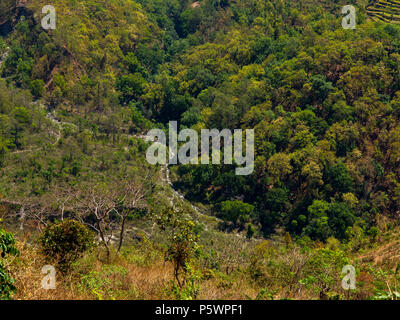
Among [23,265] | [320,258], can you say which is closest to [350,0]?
[320,258]

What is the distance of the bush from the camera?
9.99 metres

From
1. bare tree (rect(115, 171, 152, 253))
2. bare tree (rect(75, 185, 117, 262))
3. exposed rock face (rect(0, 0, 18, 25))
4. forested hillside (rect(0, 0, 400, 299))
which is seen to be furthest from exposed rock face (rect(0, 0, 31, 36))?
bare tree (rect(75, 185, 117, 262))

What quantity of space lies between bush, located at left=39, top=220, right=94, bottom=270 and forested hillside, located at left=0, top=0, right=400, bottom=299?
38mm

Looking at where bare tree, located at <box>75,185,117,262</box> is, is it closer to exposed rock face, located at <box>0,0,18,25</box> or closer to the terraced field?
exposed rock face, located at <box>0,0,18,25</box>

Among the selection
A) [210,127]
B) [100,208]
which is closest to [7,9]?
[210,127]

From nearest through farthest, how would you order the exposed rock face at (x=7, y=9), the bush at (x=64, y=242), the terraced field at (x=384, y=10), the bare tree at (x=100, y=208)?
the bush at (x=64, y=242) → the bare tree at (x=100, y=208) → the terraced field at (x=384, y=10) → the exposed rock face at (x=7, y=9)

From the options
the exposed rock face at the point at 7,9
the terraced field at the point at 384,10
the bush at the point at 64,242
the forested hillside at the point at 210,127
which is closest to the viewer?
the bush at the point at 64,242

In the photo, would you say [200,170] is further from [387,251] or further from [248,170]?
[387,251]

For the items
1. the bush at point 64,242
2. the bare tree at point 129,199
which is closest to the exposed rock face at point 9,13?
the bare tree at point 129,199

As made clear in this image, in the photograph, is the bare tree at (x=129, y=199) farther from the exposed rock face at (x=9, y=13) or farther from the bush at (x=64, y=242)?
the exposed rock face at (x=9, y=13)

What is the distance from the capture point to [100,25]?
4866 centimetres

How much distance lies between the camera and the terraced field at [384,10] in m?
48.7

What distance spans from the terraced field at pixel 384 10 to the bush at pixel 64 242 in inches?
1939

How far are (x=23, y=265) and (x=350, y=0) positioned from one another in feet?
177
